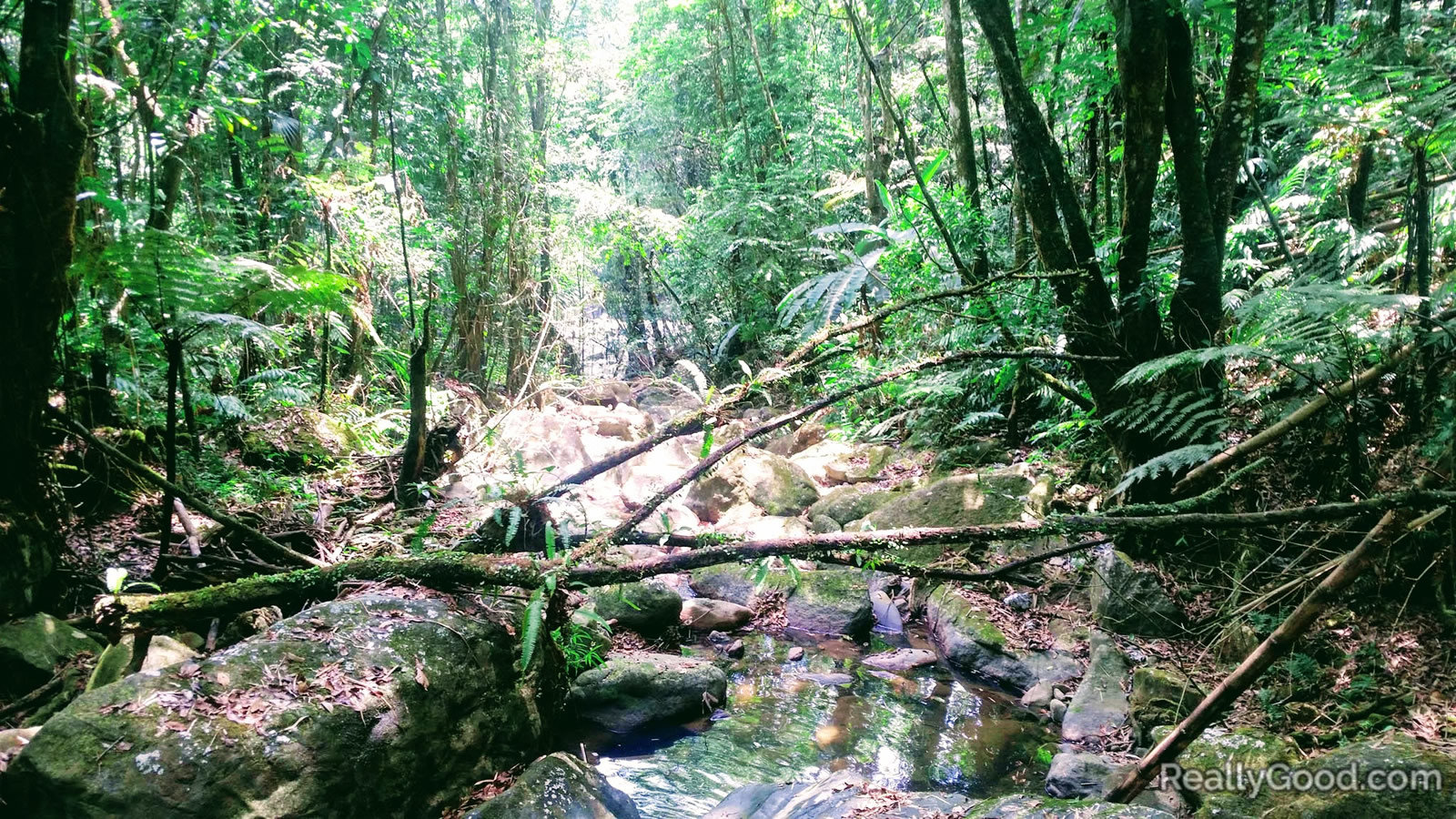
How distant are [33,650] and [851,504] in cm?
582

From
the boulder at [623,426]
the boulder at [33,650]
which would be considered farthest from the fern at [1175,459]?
the boulder at [623,426]

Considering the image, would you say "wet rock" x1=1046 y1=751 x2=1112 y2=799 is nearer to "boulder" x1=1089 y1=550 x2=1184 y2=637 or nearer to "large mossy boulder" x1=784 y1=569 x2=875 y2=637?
"boulder" x1=1089 y1=550 x2=1184 y2=637

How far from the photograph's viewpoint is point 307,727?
268 cm

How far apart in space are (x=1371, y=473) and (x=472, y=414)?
7529 mm

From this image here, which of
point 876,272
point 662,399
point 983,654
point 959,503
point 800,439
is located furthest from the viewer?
point 662,399

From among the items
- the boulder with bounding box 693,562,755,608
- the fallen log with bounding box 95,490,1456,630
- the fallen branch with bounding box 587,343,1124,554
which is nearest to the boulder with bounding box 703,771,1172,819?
the fallen log with bounding box 95,490,1456,630

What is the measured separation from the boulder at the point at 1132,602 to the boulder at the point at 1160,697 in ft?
1.38

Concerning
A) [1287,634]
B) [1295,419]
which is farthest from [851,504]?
[1287,634]

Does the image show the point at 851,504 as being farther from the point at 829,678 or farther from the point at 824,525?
the point at 829,678

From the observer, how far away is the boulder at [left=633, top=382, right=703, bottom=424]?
565 inches

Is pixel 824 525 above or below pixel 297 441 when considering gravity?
below

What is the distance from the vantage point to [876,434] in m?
8.93

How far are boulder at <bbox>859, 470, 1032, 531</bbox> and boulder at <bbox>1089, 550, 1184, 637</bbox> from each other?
893mm

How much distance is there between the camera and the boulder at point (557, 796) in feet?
9.82
